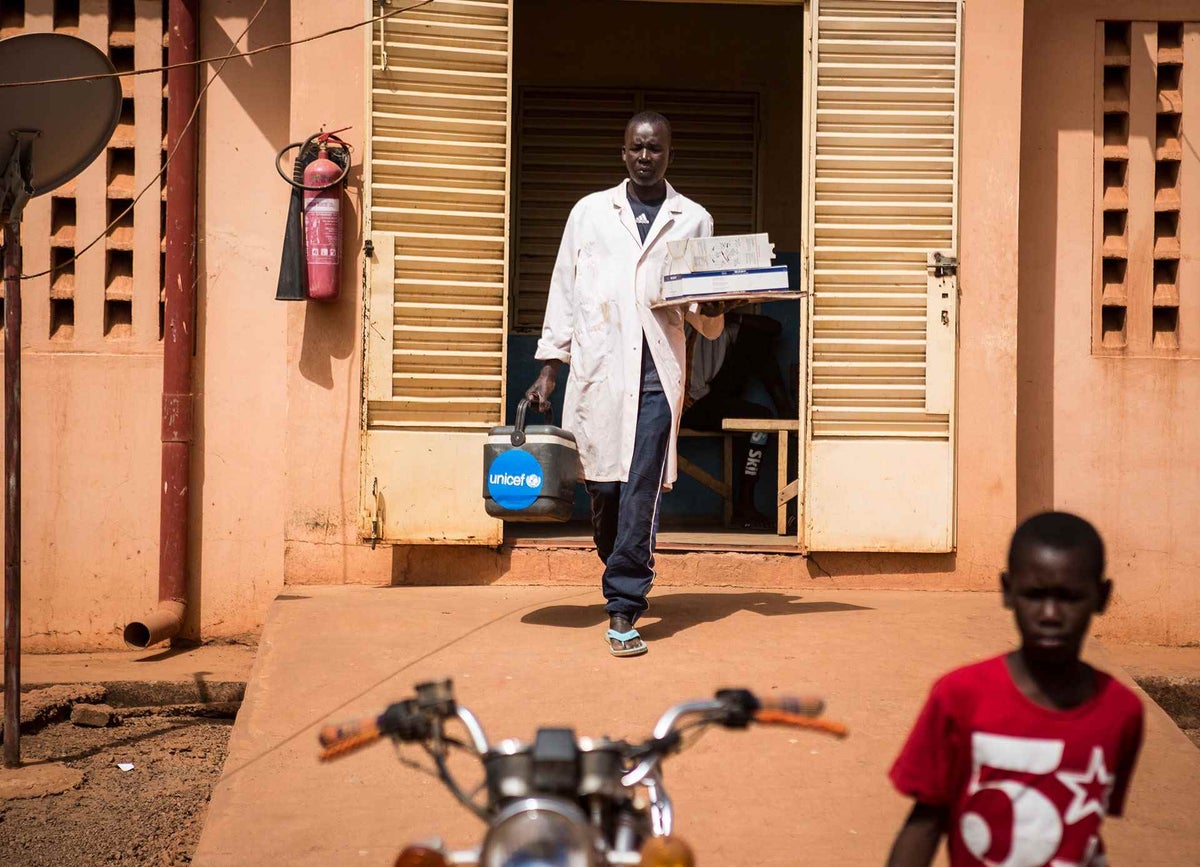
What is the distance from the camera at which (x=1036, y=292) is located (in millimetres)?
6477

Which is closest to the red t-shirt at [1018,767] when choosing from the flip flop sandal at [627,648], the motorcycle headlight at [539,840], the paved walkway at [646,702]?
the motorcycle headlight at [539,840]

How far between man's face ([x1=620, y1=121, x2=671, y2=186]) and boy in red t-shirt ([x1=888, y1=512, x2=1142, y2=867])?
3.08 m

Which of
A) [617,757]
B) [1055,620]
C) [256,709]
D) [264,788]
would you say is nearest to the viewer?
[617,757]

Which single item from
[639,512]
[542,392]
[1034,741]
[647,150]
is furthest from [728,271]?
[1034,741]

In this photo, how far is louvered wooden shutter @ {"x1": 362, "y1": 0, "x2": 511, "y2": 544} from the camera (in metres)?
5.95

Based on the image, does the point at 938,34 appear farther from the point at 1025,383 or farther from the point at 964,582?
the point at 964,582

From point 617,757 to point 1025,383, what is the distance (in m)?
5.17

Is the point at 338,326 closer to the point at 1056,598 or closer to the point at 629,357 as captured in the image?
the point at 629,357

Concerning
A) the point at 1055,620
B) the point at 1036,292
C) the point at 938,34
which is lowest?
the point at 1055,620

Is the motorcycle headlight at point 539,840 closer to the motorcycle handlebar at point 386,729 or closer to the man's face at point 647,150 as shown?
the motorcycle handlebar at point 386,729

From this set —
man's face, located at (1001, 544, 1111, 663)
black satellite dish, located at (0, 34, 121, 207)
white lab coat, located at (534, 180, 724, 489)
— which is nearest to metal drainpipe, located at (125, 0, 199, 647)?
black satellite dish, located at (0, 34, 121, 207)

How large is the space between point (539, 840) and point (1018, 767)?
817mm

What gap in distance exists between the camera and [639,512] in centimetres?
486

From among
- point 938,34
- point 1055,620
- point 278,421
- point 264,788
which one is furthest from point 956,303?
point 1055,620
